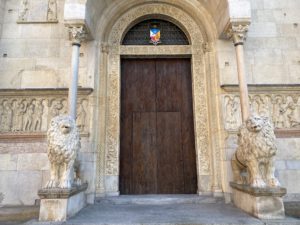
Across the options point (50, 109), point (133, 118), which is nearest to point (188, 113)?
point (133, 118)

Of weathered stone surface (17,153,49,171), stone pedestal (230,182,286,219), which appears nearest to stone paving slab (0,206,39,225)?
weathered stone surface (17,153,49,171)

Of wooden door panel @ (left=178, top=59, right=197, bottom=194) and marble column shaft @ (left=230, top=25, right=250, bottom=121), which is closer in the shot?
marble column shaft @ (left=230, top=25, right=250, bottom=121)

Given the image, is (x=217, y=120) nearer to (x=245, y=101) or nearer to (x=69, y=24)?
(x=245, y=101)

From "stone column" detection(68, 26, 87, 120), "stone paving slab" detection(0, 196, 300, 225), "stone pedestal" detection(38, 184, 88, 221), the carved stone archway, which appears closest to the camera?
"stone paving slab" detection(0, 196, 300, 225)

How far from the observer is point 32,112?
5.74 meters

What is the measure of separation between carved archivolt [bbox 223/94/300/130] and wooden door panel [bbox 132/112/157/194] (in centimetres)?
187

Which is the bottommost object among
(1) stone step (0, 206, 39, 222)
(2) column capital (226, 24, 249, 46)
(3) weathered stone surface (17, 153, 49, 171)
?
(1) stone step (0, 206, 39, 222)

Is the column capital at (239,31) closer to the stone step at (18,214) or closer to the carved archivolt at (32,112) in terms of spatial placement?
the carved archivolt at (32,112)

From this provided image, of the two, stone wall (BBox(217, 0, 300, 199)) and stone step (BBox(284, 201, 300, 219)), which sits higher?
stone wall (BBox(217, 0, 300, 199))

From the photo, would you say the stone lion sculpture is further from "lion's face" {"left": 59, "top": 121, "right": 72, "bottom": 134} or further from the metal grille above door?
the metal grille above door

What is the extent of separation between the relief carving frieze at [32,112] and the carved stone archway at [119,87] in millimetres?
489

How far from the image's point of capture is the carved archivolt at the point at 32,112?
18.6ft

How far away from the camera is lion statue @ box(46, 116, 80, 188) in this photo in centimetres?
408

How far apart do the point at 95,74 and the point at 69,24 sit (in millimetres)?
1252
